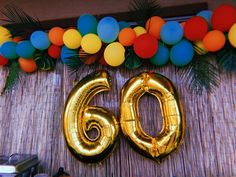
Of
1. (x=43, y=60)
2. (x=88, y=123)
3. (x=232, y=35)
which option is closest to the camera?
(x=232, y=35)

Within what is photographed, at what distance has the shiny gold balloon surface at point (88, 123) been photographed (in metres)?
0.89

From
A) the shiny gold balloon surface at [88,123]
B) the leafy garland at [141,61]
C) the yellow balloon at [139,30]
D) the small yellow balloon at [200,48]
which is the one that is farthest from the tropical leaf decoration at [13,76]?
the small yellow balloon at [200,48]

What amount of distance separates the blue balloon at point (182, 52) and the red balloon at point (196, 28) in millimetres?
34

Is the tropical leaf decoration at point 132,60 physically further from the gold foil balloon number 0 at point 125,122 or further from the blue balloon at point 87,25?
the blue balloon at point 87,25

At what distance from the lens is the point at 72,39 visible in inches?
38.0

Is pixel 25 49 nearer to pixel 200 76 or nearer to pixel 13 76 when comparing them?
pixel 13 76

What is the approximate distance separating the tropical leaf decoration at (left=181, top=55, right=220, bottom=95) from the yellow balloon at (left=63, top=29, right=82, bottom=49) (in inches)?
18.6

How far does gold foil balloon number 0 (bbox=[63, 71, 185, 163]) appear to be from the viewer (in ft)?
2.85

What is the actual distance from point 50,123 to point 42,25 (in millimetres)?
497

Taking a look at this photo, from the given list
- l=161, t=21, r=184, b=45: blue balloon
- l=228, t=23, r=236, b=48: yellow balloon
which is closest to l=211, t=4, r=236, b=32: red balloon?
l=228, t=23, r=236, b=48: yellow balloon

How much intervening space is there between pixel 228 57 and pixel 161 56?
0.26m

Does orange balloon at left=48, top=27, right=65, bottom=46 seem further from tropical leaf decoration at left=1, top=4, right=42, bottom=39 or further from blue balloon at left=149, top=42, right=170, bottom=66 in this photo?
blue balloon at left=149, top=42, right=170, bottom=66

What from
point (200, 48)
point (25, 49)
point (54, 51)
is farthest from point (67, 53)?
point (200, 48)

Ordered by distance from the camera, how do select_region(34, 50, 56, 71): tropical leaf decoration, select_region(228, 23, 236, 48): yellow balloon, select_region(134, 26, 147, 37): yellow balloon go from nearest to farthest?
→ 1. select_region(228, 23, 236, 48): yellow balloon
2. select_region(134, 26, 147, 37): yellow balloon
3. select_region(34, 50, 56, 71): tropical leaf decoration
